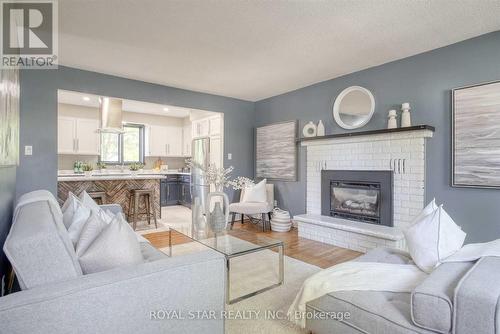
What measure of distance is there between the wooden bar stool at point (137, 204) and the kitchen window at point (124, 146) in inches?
106

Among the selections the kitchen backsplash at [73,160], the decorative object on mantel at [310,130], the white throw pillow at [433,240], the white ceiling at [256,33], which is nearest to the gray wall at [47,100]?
the white ceiling at [256,33]

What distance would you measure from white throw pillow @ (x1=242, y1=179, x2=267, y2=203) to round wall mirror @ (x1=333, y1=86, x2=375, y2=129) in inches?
68.3

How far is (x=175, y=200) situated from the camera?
740 centimetres

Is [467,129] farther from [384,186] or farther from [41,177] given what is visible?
[41,177]

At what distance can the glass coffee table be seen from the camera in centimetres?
220

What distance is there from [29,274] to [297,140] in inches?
158

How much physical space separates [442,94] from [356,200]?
1.65 meters

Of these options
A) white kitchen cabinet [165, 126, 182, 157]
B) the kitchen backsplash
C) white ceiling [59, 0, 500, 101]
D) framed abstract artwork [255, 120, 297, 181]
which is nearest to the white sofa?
white ceiling [59, 0, 500, 101]

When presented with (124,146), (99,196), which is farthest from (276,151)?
(124,146)

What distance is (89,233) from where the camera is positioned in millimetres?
1373

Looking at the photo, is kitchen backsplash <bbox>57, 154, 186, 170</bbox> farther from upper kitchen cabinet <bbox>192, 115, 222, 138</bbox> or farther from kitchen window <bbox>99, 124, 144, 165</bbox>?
upper kitchen cabinet <bbox>192, 115, 222, 138</bbox>

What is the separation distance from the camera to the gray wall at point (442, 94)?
2.75 meters

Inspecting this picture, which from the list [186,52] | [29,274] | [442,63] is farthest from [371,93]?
[29,274]

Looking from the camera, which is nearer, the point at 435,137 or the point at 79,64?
the point at 435,137
